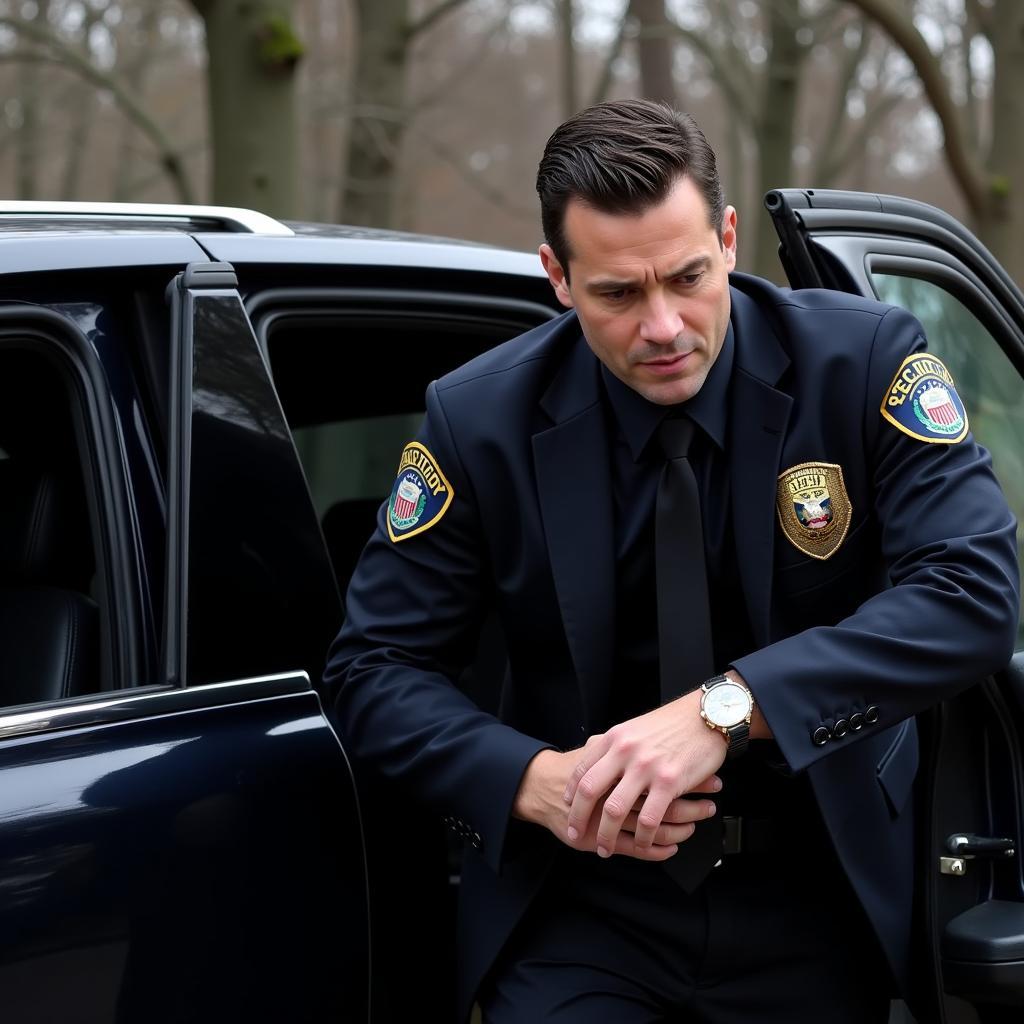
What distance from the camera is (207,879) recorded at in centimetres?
174

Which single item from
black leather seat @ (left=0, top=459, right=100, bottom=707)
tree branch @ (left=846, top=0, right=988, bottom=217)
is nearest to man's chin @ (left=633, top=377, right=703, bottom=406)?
black leather seat @ (left=0, top=459, right=100, bottom=707)

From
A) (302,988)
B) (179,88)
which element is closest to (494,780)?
(302,988)

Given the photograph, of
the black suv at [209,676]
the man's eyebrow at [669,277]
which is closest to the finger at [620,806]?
the black suv at [209,676]

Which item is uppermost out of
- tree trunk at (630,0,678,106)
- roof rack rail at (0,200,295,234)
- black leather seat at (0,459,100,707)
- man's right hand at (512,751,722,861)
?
tree trunk at (630,0,678,106)

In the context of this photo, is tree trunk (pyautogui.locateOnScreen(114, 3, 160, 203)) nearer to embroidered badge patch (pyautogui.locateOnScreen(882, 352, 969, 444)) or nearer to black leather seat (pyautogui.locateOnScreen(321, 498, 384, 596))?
black leather seat (pyautogui.locateOnScreen(321, 498, 384, 596))

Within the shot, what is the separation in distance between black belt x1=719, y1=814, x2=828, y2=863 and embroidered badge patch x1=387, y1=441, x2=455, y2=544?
53 cm

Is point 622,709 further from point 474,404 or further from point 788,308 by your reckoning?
point 788,308

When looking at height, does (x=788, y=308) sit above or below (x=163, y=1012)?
above

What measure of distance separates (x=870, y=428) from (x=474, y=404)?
19.9 inches

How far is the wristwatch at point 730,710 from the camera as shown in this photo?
1.72m

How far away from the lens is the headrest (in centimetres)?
214

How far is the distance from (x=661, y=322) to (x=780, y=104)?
32.2ft

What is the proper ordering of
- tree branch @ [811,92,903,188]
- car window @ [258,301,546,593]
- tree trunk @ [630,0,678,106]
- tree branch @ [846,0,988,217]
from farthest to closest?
tree branch @ [811,92,903,188]
tree trunk @ [630,0,678,106]
tree branch @ [846,0,988,217]
car window @ [258,301,546,593]

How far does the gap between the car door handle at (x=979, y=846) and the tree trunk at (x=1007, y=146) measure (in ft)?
22.0
